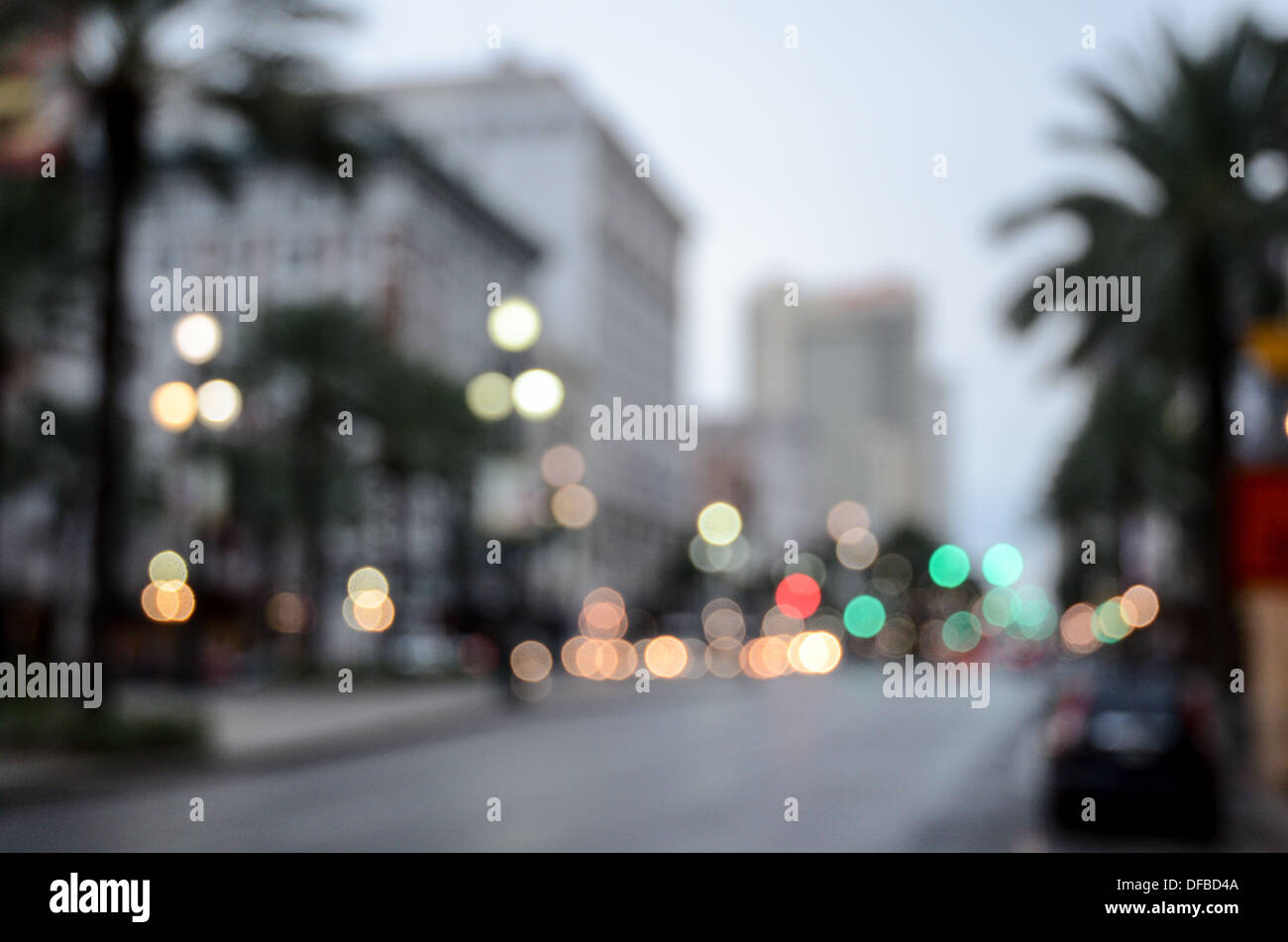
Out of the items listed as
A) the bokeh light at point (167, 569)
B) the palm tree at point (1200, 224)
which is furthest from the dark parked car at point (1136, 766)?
the bokeh light at point (167, 569)

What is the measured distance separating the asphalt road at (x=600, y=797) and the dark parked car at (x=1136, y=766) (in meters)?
0.77

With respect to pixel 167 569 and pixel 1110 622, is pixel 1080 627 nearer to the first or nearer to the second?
pixel 1110 622

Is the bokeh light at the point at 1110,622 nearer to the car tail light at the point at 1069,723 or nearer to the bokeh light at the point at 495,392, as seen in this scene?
the bokeh light at the point at 495,392

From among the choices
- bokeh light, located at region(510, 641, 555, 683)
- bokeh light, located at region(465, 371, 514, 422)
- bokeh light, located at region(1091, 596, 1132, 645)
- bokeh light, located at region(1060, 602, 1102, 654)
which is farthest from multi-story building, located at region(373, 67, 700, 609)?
bokeh light, located at region(465, 371, 514, 422)

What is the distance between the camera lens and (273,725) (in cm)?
2983

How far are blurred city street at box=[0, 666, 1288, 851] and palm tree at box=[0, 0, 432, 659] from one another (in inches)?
221

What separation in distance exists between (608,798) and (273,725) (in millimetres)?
14243

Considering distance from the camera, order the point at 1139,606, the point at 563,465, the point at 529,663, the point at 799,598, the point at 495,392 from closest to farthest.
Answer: the point at 495,392 < the point at 529,663 < the point at 1139,606 < the point at 563,465 < the point at 799,598

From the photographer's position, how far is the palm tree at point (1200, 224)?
71.2 feet

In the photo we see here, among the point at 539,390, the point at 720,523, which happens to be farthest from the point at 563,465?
the point at 539,390

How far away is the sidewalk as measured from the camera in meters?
18.9

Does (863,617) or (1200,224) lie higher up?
(1200,224)

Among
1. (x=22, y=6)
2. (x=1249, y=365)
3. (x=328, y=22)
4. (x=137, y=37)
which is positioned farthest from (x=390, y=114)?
(x=1249, y=365)
